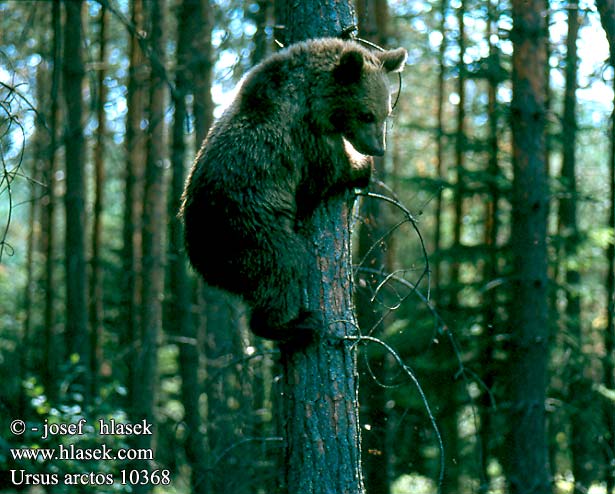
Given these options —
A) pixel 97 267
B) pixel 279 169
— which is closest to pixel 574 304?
pixel 97 267

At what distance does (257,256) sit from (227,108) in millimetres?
961

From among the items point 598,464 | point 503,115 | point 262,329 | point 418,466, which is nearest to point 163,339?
point 418,466

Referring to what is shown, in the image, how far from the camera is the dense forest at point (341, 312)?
17.2 ft

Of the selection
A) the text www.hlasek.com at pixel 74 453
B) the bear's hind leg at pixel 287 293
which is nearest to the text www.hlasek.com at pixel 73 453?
the text www.hlasek.com at pixel 74 453

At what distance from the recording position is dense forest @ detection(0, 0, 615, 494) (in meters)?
5.25

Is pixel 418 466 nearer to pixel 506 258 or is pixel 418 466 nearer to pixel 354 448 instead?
pixel 506 258

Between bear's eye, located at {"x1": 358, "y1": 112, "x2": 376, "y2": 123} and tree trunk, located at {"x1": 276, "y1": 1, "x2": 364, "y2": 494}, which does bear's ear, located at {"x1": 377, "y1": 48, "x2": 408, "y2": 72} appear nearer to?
bear's eye, located at {"x1": 358, "y1": 112, "x2": 376, "y2": 123}

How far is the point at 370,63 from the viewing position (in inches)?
169

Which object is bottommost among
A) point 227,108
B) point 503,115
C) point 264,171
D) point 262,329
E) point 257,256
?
point 262,329

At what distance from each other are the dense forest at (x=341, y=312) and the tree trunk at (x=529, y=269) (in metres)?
0.02

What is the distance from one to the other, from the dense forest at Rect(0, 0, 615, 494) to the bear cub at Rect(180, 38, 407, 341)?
0.73 feet

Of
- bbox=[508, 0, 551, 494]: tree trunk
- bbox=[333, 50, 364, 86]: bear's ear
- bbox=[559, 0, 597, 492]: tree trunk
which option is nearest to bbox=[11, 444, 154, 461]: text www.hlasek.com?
bbox=[333, 50, 364, 86]: bear's ear

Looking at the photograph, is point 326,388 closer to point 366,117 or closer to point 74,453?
point 366,117

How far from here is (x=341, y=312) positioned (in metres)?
4.10
